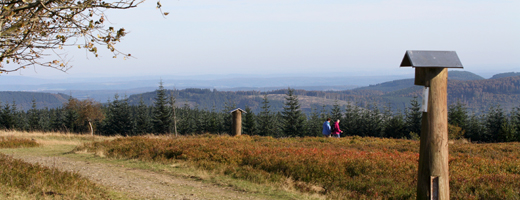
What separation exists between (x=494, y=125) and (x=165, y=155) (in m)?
68.4

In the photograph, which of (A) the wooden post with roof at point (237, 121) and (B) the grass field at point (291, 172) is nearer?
(B) the grass field at point (291, 172)

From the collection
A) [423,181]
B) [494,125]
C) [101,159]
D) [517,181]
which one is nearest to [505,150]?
[517,181]

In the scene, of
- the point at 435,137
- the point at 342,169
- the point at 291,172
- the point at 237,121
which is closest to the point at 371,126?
the point at 237,121

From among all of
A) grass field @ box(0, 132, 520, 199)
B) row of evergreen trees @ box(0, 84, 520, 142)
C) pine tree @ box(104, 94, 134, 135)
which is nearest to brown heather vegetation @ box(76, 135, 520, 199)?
grass field @ box(0, 132, 520, 199)

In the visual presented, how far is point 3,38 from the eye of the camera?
6.60 meters

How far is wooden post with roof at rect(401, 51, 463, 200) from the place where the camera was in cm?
525

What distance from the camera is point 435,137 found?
5289 millimetres

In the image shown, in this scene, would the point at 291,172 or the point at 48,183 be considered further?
the point at 291,172

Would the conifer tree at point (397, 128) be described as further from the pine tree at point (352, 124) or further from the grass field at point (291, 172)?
the grass field at point (291, 172)

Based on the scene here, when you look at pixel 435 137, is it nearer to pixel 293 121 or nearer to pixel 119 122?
pixel 293 121

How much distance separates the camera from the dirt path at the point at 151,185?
25.8 feet

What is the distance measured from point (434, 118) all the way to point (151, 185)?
21.6 feet

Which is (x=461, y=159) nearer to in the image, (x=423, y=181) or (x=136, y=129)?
(x=423, y=181)

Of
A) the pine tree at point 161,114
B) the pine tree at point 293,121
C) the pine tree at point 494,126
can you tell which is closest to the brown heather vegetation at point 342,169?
the pine tree at point 494,126
